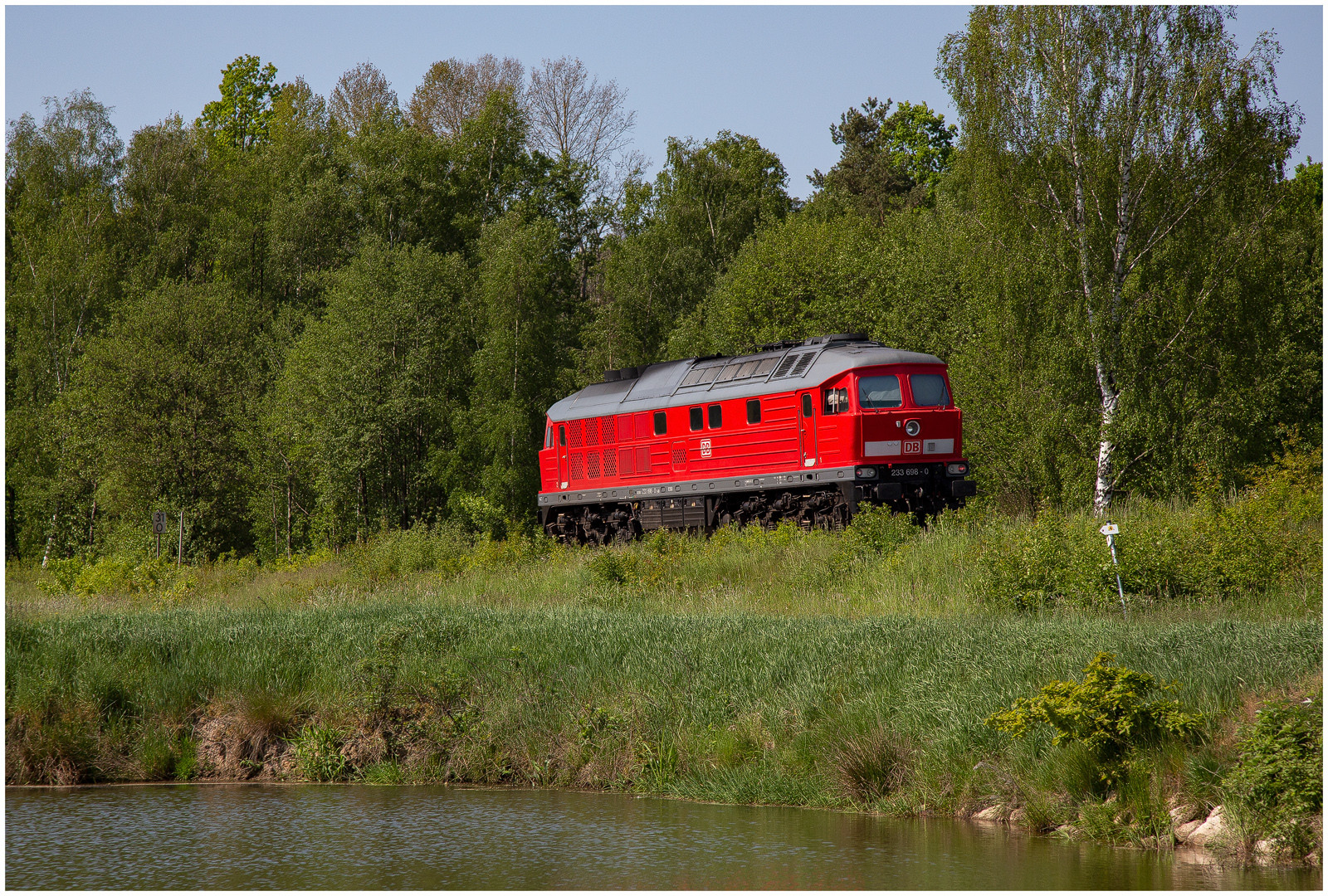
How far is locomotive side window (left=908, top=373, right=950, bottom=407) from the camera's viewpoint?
22578 millimetres

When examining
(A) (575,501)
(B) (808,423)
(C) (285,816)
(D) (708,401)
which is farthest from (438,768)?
(A) (575,501)

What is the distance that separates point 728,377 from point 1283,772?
17444 millimetres

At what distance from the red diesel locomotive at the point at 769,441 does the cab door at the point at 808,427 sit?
0.09 feet

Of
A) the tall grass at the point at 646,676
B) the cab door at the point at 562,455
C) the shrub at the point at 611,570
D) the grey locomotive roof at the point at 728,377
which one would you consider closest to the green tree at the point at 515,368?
the cab door at the point at 562,455

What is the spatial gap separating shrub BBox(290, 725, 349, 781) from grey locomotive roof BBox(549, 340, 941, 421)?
12.4 m

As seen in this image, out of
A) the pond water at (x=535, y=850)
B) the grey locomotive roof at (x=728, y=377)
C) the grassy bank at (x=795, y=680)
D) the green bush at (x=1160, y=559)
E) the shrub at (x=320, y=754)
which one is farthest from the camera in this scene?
the grey locomotive roof at (x=728, y=377)

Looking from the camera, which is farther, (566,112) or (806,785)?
(566,112)

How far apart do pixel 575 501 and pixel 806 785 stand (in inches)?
738

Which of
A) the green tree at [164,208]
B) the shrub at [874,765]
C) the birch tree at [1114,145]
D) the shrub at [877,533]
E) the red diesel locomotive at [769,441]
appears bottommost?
the shrub at [874,765]

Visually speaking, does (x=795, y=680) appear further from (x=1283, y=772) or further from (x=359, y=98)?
(x=359, y=98)

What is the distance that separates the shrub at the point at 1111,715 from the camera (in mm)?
9438

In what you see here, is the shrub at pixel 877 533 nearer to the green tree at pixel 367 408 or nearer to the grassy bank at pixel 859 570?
the grassy bank at pixel 859 570

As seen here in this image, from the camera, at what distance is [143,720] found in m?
13.5

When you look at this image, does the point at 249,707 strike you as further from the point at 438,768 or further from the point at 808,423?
the point at 808,423
